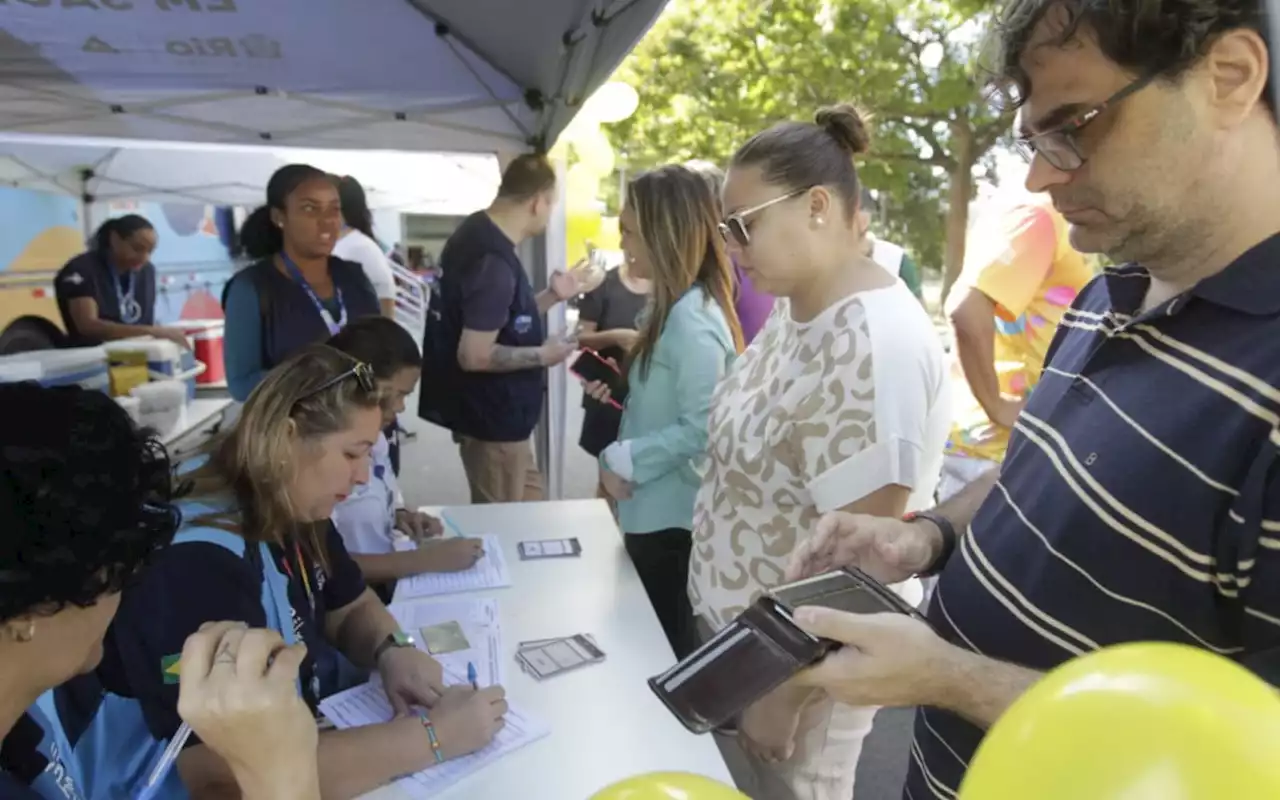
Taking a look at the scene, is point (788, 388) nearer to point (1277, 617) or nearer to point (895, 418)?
point (895, 418)

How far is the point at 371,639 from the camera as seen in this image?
1753mm

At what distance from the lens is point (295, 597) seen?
155cm

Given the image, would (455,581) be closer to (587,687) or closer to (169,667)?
(587,687)

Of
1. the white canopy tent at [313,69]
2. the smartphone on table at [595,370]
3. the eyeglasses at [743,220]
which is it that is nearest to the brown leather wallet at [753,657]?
the eyeglasses at [743,220]

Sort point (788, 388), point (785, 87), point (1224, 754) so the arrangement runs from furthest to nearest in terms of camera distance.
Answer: point (785, 87) < point (788, 388) < point (1224, 754)

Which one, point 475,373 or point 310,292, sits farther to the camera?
point 475,373

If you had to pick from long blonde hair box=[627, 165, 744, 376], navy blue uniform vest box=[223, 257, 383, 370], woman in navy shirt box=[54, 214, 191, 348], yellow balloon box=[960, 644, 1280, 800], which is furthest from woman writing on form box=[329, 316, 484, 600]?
woman in navy shirt box=[54, 214, 191, 348]

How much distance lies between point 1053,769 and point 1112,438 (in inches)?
20.6

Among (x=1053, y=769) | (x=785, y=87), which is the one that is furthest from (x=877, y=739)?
(x=785, y=87)

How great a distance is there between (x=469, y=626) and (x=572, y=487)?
357cm

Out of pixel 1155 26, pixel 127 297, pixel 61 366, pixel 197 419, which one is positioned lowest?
pixel 197 419

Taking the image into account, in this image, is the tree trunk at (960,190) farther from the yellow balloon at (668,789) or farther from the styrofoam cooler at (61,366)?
the yellow balloon at (668,789)

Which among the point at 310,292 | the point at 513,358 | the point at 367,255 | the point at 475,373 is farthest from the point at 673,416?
the point at 367,255

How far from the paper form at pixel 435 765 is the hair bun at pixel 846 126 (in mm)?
1283
